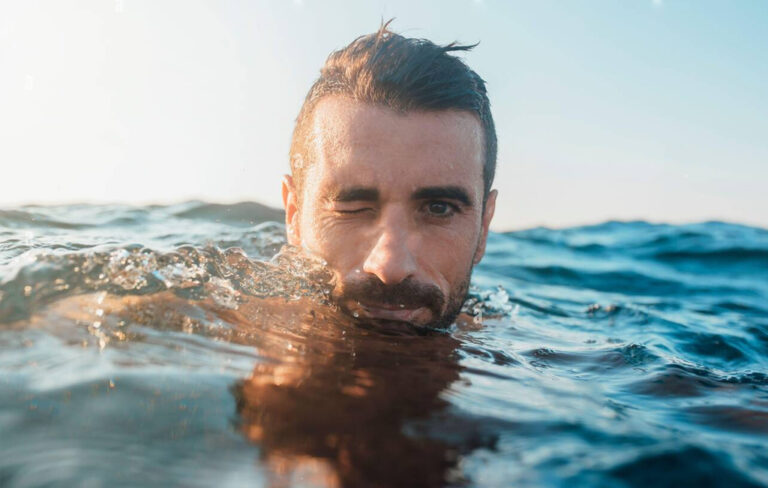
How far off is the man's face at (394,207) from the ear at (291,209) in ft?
Result: 1.03

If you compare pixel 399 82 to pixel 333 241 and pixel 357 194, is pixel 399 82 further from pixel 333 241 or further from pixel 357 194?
pixel 333 241

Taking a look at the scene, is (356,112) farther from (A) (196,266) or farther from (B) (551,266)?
(B) (551,266)

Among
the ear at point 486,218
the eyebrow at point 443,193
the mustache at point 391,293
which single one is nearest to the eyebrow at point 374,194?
the eyebrow at point 443,193

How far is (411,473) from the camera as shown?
4.38ft

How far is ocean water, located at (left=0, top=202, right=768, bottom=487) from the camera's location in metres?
1.35

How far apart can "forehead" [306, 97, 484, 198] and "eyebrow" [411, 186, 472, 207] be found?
0.09 ft

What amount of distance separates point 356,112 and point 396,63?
1.62 ft

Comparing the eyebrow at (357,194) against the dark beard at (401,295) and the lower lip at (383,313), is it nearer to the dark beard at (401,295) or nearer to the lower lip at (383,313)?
the dark beard at (401,295)

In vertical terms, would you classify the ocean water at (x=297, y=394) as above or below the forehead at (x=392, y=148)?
below

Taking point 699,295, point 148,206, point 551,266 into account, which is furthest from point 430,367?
point 148,206

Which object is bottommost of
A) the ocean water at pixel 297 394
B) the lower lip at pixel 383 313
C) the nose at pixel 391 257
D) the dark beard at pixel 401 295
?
the ocean water at pixel 297 394

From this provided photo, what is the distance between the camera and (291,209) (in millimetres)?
3943

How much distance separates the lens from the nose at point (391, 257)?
2877 millimetres

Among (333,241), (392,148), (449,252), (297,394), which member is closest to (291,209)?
(333,241)
